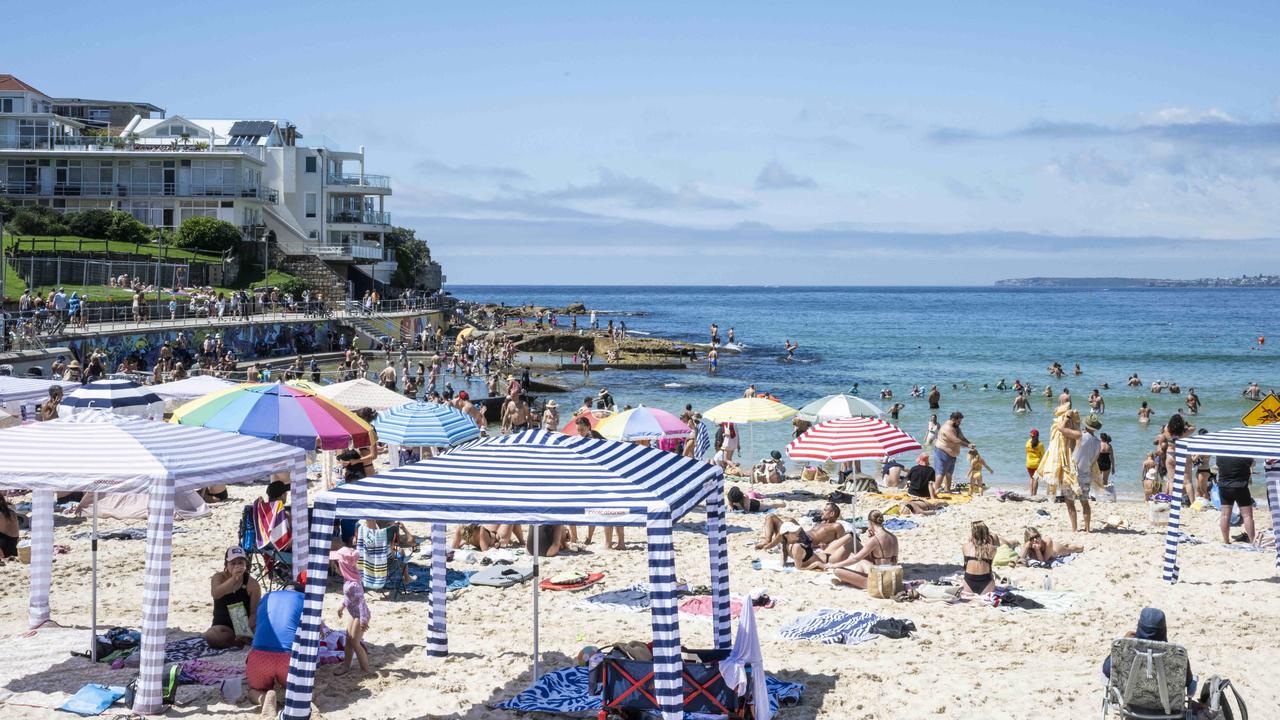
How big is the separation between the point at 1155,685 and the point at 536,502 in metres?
4.46

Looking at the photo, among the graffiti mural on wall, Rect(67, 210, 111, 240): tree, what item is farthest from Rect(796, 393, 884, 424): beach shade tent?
Rect(67, 210, 111, 240): tree

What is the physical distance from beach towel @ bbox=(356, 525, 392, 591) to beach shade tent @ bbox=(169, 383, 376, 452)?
4.68 feet

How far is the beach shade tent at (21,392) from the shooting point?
16.6 m

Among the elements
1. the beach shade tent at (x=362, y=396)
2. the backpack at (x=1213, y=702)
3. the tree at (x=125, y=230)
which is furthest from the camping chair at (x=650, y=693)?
the tree at (x=125, y=230)

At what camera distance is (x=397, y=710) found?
8.56m

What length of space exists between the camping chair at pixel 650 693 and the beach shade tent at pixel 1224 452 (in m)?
6.62

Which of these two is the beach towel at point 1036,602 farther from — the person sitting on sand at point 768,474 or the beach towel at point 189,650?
the person sitting on sand at point 768,474

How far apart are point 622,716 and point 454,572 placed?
5.24 meters

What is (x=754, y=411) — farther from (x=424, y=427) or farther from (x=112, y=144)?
(x=112, y=144)

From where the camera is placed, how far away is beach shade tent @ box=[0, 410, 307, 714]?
26.7ft

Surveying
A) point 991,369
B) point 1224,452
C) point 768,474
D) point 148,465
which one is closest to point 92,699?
point 148,465

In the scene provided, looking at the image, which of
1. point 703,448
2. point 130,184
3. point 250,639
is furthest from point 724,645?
point 130,184

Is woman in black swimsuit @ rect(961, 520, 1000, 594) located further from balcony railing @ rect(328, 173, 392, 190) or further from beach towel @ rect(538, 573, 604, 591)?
balcony railing @ rect(328, 173, 392, 190)

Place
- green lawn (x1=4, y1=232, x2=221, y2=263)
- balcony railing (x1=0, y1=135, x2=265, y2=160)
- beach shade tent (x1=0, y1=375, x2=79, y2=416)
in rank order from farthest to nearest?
balcony railing (x1=0, y1=135, x2=265, y2=160)
green lawn (x1=4, y1=232, x2=221, y2=263)
beach shade tent (x1=0, y1=375, x2=79, y2=416)
